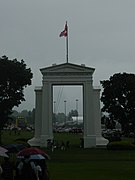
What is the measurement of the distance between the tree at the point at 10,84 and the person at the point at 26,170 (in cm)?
4599

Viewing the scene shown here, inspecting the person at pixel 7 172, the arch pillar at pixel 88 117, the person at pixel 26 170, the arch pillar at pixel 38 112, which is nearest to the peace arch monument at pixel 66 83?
the arch pillar at pixel 88 117

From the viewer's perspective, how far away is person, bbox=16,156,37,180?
13859mm

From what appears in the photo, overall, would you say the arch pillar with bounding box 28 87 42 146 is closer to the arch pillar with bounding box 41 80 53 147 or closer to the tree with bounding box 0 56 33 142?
the arch pillar with bounding box 41 80 53 147

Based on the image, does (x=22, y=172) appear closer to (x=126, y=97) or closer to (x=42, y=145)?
(x=42, y=145)

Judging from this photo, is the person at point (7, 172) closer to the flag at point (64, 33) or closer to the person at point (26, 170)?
the person at point (26, 170)

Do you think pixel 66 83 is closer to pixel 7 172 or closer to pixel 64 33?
pixel 64 33

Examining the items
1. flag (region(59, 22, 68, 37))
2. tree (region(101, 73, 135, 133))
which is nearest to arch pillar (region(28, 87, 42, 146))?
flag (region(59, 22, 68, 37))

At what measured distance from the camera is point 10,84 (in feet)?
202

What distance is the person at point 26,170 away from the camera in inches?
546

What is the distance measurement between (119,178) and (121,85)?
4054 cm

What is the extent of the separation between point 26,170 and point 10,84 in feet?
158

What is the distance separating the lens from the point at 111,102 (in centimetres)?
6259

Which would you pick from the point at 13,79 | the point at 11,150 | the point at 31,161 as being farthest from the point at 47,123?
the point at 31,161

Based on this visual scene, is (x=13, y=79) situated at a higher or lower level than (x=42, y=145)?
higher
